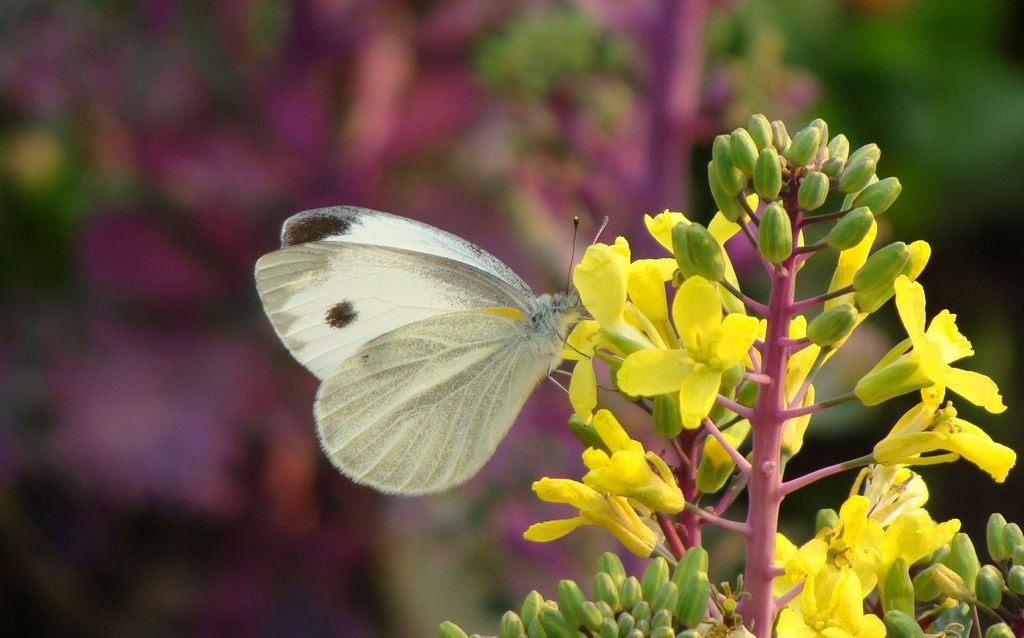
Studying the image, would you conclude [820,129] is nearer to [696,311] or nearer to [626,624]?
[696,311]

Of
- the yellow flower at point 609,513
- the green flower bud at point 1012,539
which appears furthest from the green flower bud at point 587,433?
the green flower bud at point 1012,539

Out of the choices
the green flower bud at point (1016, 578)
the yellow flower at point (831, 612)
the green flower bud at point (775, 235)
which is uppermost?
the green flower bud at point (775, 235)

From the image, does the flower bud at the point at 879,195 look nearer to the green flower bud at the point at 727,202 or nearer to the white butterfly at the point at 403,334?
the green flower bud at the point at 727,202

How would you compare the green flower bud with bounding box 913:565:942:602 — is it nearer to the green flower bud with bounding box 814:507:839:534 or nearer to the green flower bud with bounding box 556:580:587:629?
the green flower bud with bounding box 814:507:839:534

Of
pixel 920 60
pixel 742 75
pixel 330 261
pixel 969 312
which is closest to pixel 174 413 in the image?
pixel 330 261

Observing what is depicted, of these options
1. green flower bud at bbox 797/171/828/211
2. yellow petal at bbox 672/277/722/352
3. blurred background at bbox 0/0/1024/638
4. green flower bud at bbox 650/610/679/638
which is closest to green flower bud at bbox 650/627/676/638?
green flower bud at bbox 650/610/679/638

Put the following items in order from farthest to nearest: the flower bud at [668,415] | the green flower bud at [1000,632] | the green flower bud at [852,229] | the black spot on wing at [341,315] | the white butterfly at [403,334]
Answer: the black spot on wing at [341,315], the white butterfly at [403,334], the flower bud at [668,415], the green flower bud at [852,229], the green flower bud at [1000,632]
